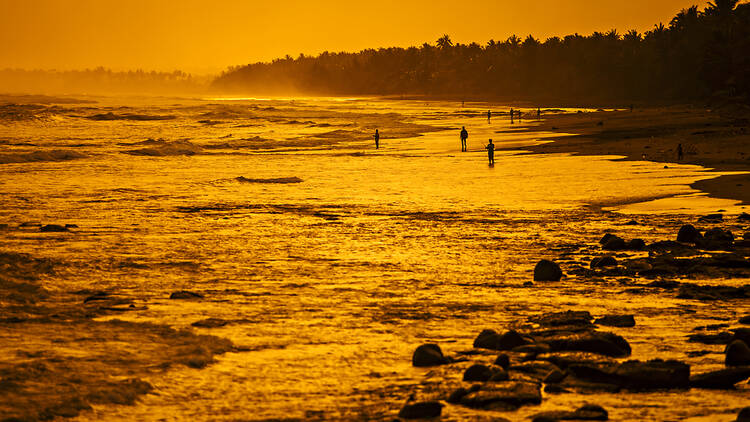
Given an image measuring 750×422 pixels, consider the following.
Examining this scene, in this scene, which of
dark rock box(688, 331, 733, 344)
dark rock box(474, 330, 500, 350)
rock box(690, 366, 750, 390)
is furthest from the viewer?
dark rock box(688, 331, 733, 344)

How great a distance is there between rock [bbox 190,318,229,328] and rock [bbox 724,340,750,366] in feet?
21.4

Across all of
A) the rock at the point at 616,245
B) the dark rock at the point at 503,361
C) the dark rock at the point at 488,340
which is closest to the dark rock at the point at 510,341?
the dark rock at the point at 488,340

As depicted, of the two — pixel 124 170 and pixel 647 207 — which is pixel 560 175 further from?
pixel 124 170

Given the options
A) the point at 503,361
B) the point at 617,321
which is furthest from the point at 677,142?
the point at 503,361

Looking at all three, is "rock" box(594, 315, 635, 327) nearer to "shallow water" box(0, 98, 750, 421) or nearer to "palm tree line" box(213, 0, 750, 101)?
"shallow water" box(0, 98, 750, 421)

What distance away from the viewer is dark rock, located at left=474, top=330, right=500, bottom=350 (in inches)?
447

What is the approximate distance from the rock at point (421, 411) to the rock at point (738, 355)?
3.67 metres

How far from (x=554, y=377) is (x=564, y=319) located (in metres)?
2.45

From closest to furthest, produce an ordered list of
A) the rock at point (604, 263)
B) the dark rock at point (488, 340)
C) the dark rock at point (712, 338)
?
the dark rock at point (488, 340) < the dark rock at point (712, 338) < the rock at point (604, 263)

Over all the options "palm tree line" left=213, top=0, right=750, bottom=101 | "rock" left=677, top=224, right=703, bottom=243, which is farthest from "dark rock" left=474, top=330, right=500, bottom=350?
"palm tree line" left=213, top=0, right=750, bottom=101

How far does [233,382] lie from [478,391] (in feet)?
9.05

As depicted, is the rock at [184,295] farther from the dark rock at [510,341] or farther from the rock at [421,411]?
the rock at [421,411]

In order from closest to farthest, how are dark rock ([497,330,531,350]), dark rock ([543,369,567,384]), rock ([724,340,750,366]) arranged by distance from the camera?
1. dark rock ([543,369,567,384])
2. rock ([724,340,750,366])
3. dark rock ([497,330,531,350])

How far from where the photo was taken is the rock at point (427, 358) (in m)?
10.8
